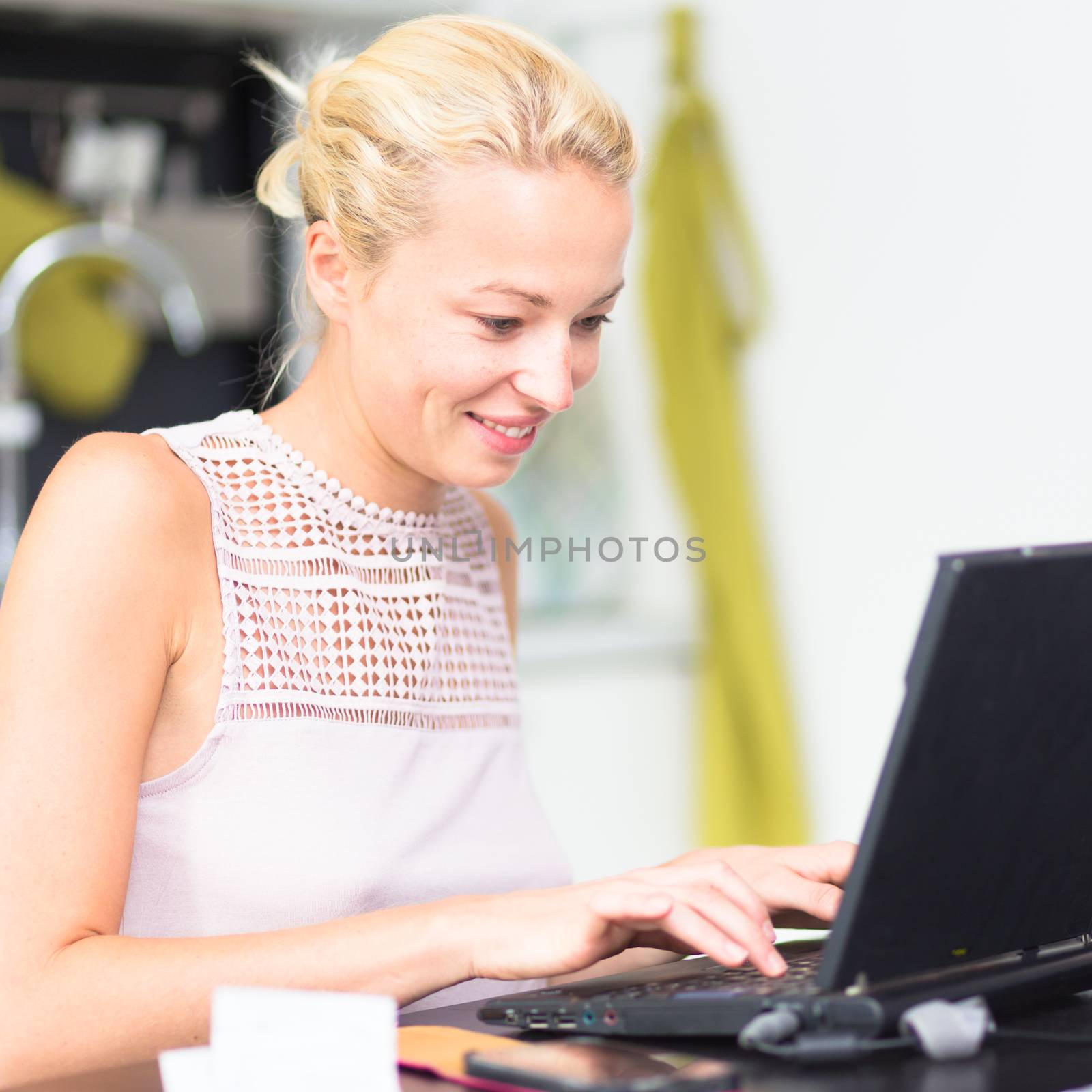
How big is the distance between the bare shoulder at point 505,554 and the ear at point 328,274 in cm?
33

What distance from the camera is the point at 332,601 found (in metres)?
1.25

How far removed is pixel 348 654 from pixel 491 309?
1.04ft

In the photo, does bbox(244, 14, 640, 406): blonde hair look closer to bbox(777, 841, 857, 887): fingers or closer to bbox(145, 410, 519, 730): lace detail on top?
bbox(145, 410, 519, 730): lace detail on top

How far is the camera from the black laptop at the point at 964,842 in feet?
2.27

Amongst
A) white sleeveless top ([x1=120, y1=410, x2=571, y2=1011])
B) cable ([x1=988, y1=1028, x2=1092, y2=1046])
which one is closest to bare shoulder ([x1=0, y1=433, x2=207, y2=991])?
white sleeveless top ([x1=120, y1=410, x2=571, y2=1011])

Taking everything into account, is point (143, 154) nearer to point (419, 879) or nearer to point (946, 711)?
point (419, 879)

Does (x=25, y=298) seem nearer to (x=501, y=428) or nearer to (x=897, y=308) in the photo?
(x=897, y=308)

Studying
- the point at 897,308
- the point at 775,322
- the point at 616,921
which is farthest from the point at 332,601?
the point at 775,322

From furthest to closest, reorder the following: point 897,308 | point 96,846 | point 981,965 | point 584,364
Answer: point 897,308, point 584,364, point 96,846, point 981,965

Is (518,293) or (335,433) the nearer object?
(518,293)

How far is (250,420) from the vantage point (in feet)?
4.19

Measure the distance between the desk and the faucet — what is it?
184cm

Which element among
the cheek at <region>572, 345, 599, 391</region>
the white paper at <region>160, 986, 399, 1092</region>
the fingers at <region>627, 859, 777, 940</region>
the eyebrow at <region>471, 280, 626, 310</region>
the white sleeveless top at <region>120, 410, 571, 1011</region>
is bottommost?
the white paper at <region>160, 986, 399, 1092</region>

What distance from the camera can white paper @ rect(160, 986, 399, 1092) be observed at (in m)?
0.69
